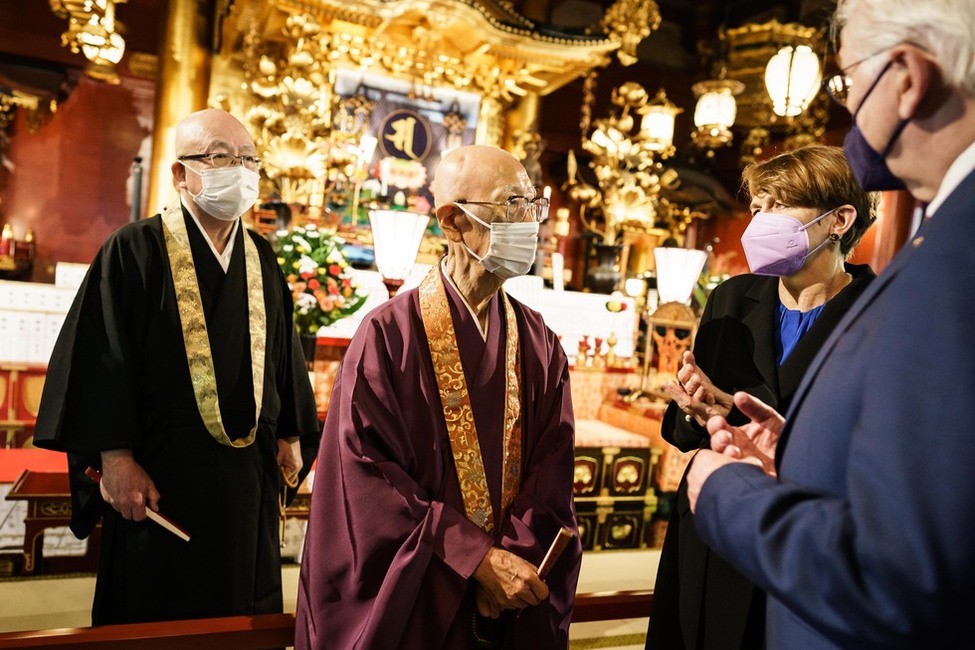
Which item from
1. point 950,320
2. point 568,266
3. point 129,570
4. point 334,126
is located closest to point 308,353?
point 129,570

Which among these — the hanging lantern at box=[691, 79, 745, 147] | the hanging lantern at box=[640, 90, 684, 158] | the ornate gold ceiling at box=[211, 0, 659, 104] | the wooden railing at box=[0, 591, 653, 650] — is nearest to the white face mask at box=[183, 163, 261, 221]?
the wooden railing at box=[0, 591, 653, 650]

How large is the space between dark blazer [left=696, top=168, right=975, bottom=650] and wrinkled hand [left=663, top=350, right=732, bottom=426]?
0.64 m

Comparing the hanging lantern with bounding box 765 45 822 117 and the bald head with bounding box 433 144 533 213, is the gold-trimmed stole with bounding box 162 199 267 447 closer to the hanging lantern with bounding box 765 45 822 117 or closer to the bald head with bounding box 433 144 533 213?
the bald head with bounding box 433 144 533 213

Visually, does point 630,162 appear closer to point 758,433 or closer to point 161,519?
point 161,519

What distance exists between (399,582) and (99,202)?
27.9 feet

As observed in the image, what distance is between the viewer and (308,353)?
3.75 m

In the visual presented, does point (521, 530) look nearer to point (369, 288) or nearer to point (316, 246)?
point (316, 246)

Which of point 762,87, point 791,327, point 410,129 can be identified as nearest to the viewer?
point 791,327

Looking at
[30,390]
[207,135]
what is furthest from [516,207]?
[30,390]

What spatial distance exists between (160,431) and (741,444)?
1517 mm

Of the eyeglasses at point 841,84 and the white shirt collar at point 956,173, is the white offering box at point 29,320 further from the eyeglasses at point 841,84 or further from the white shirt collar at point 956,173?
the white shirt collar at point 956,173

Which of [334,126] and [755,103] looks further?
[755,103]

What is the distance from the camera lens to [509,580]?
145 centimetres

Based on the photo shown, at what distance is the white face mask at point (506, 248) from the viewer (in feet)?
5.36
